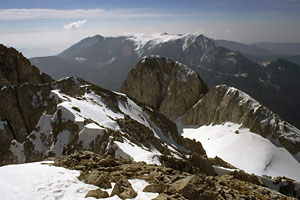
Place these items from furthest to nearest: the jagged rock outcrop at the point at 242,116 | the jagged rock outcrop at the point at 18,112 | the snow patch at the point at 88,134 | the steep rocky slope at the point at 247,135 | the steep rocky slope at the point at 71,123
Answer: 1. the jagged rock outcrop at the point at 242,116
2. the steep rocky slope at the point at 247,135
3. the jagged rock outcrop at the point at 18,112
4. the steep rocky slope at the point at 71,123
5. the snow patch at the point at 88,134

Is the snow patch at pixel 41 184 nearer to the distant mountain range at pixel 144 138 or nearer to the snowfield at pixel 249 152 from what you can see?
the distant mountain range at pixel 144 138

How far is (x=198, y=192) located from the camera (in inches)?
392

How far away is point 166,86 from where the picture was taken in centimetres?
9944

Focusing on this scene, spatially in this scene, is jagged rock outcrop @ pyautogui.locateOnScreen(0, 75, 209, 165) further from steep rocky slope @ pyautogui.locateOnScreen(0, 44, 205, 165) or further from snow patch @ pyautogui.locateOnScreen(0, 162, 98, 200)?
snow patch @ pyautogui.locateOnScreen(0, 162, 98, 200)

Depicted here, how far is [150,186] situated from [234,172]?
18493 millimetres

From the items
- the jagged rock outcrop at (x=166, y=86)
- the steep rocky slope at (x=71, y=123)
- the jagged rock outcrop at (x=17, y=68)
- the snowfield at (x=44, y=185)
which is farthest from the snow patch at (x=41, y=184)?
the jagged rock outcrop at (x=166, y=86)

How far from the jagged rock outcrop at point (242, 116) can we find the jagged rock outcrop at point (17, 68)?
51.4m

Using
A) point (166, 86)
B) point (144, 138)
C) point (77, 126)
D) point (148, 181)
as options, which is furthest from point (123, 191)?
point (166, 86)

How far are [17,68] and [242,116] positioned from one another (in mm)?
60482

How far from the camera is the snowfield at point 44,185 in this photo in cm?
984

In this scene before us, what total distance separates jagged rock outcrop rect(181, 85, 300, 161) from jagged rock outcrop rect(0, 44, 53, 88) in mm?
51370

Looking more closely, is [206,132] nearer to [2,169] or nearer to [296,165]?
[296,165]

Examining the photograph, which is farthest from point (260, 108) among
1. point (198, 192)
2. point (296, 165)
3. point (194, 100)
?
point (198, 192)

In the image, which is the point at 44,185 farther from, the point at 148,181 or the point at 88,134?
the point at 88,134
